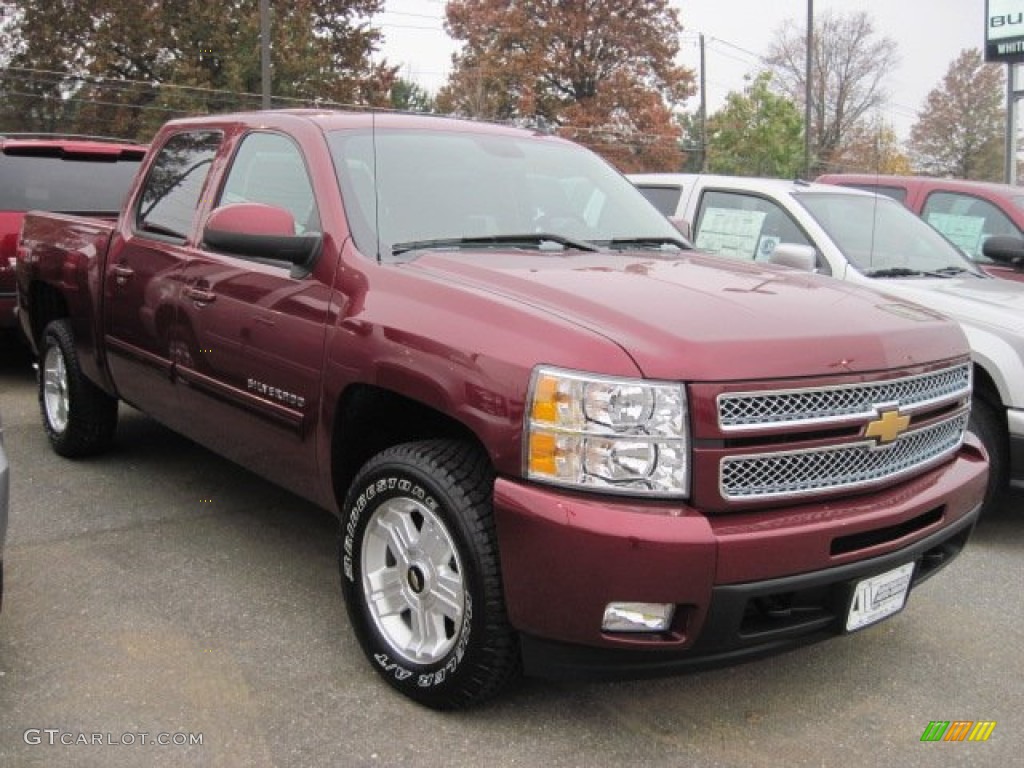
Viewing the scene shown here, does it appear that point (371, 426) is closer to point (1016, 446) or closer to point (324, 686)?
point (324, 686)

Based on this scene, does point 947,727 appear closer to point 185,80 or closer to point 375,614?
point 375,614

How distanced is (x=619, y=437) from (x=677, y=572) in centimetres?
36

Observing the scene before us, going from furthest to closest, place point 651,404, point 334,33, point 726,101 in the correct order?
1. point 726,101
2. point 334,33
3. point 651,404

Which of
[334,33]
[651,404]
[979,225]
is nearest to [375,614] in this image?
[651,404]

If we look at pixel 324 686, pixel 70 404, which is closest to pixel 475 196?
pixel 324 686

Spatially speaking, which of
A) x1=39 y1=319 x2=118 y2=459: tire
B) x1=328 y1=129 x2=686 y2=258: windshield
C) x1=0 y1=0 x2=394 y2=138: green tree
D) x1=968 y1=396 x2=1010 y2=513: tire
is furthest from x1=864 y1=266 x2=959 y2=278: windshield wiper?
x1=0 y1=0 x2=394 y2=138: green tree

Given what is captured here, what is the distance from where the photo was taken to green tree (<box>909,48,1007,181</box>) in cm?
4112

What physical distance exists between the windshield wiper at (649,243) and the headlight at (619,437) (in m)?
1.46

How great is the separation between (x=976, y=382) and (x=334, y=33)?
119 ft

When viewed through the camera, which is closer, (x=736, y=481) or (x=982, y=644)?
(x=736, y=481)

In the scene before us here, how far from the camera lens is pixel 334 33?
37.2 meters

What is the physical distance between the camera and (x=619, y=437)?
2480 millimetres

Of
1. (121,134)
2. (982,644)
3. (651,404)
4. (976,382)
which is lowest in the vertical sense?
(982,644)

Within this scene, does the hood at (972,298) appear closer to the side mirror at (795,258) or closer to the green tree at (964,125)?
the side mirror at (795,258)
